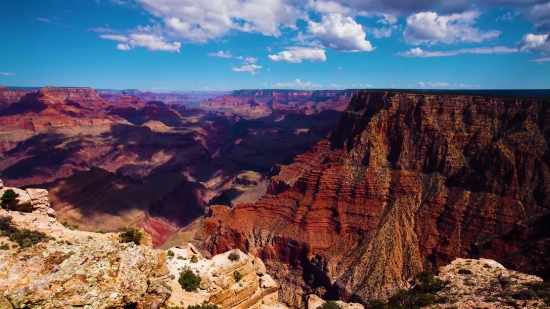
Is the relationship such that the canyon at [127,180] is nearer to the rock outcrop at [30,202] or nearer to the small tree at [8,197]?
the rock outcrop at [30,202]

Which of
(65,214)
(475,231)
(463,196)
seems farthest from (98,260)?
(65,214)

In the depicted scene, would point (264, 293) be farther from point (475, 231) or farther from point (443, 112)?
point (443, 112)

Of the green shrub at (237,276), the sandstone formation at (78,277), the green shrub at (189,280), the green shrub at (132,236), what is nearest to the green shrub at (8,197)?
the green shrub at (132,236)

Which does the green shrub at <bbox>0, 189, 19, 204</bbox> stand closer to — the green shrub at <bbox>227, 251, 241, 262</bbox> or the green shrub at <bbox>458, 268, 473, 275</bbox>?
the green shrub at <bbox>227, 251, 241, 262</bbox>

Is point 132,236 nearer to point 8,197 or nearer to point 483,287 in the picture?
point 8,197

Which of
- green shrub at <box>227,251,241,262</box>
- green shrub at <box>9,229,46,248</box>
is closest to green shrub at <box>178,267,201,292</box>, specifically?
green shrub at <box>227,251,241,262</box>

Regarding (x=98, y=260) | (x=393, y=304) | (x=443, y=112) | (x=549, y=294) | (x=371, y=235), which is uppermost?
(x=443, y=112)

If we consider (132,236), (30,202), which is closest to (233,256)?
(132,236)
